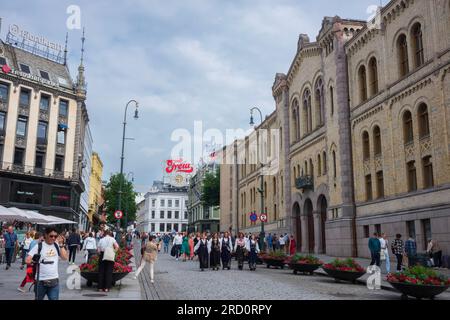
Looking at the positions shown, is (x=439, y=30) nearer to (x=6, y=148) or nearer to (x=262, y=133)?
(x=262, y=133)

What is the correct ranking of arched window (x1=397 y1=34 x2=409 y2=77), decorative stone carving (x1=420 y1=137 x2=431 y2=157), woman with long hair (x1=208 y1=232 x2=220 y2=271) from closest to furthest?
woman with long hair (x1=208 y1=232 x2=220 y2=271) → decorative stone carving (x1=420 y1=137 x2=431 y2=157) → arched window (x1=397 y1=34 x2=409 y2=77)

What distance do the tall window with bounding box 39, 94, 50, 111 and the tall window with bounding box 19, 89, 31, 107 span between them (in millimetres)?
1382

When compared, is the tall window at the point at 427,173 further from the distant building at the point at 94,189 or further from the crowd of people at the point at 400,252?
the distant building at the point at 94,189

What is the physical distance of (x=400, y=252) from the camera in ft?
64.6

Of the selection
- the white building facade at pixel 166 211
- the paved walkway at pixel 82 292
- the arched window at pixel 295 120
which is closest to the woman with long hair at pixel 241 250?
the paved walkway at pixel 82 292

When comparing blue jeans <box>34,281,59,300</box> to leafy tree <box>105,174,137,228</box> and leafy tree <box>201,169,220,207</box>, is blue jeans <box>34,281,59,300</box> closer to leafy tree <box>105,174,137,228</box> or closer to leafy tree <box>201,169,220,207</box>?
leafy tree <box>105,174,137,228</box>

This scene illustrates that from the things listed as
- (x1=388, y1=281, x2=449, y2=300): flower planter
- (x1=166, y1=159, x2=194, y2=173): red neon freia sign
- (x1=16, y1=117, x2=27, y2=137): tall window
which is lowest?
(x1=388, y1=281, x2=449, y2=300): flower planter

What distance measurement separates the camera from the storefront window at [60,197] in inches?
1859

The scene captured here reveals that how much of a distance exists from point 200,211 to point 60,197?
51975 millimetres

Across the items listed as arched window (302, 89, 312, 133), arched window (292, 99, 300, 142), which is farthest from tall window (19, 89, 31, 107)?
arched window (302, 89, 312, 133)

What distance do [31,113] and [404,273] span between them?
4351 centimetres

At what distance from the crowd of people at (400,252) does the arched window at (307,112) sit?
1768 cm

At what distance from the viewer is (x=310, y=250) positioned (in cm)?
3597

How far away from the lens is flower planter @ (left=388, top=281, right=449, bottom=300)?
11.6 meters
